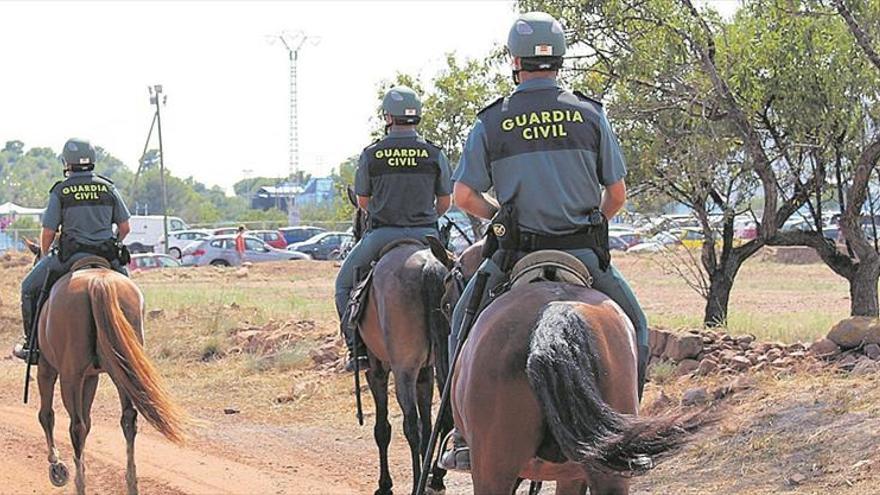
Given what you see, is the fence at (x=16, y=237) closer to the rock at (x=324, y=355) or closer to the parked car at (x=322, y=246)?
the parked car at (x=322, y=246)

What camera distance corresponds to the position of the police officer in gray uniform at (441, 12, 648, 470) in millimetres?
6977

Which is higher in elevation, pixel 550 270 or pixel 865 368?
pixel 550 270

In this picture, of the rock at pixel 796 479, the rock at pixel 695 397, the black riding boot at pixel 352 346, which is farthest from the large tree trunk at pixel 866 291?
the black riding boot at pixel 352 346

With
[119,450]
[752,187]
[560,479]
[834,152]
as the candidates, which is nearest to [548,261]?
[560,479]

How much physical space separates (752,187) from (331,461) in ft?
24.6

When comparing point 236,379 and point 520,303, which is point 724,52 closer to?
point 236,379

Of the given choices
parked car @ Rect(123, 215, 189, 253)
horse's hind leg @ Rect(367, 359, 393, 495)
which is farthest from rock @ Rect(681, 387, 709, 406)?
parked car @ Rect(123, 215, 189, 253)

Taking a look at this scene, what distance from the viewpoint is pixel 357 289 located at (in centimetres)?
1144

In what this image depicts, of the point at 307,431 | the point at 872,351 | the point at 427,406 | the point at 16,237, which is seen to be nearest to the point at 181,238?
the point at 16,237

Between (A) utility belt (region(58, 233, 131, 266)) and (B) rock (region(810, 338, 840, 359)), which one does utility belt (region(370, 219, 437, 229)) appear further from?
(B) rock (region(810, 338, 840, 359))

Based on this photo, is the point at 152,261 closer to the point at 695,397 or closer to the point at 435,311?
the point at 695,397

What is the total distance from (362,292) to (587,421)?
5699mm

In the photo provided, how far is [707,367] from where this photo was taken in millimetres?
14406

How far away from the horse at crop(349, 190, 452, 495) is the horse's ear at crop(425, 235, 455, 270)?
67 millimetres
